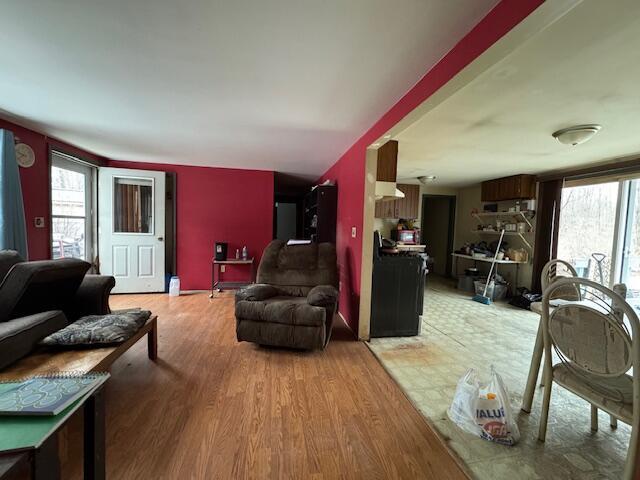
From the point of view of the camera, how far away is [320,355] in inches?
93.8

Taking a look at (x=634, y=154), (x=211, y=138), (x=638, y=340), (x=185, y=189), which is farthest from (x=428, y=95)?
(x=185, y=189)

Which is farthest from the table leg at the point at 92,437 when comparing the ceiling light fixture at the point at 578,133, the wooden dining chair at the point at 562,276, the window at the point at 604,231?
the window at the point at 604,231

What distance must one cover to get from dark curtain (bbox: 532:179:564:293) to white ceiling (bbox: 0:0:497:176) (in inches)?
141

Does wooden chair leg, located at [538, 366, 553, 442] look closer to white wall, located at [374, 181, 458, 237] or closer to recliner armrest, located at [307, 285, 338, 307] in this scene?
recliner armrest, located at [307, 285, 338, 307]

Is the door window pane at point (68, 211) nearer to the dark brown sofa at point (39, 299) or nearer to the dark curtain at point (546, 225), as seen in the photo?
the dark brown sofa at point (39, 299)

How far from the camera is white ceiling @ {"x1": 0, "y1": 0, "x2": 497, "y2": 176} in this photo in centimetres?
121

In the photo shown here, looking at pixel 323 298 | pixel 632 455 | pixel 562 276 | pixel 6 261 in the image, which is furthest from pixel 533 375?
pixel 6 261

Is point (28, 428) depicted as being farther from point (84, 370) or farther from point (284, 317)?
point (284, 317)

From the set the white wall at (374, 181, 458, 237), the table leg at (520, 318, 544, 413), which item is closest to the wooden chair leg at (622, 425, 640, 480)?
the table leg at (520, 318, 544, 413)

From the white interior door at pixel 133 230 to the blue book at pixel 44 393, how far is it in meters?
3.69

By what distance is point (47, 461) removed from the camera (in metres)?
0.67

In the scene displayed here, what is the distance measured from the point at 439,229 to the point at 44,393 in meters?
6.99

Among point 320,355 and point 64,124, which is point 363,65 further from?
point 64,124

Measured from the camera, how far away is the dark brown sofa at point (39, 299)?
4.71 feet
